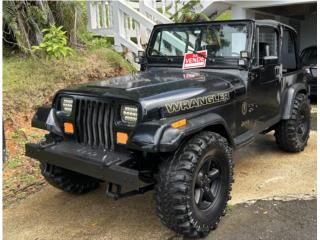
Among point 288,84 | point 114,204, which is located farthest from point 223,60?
point 114,204

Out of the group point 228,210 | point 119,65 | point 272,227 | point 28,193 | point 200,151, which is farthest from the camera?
point 119,65

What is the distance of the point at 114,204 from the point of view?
12.6ft

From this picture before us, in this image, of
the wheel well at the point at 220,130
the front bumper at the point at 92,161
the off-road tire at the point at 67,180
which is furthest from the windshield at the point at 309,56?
the front bumper at the point at 92,161

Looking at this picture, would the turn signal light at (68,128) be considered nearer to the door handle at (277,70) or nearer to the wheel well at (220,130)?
the wheel well at (220,130)

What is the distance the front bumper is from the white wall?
13526 mm

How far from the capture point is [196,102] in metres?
3.35

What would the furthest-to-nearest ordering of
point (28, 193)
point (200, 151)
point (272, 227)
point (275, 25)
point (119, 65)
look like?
1. point (119, 65)
2. point (275, 25)
3. point (28, 193)
4. point (272, 227)
5. point (200, 151)

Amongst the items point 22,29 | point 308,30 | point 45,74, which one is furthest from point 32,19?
point 308,30

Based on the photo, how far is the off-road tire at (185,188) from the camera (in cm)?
287

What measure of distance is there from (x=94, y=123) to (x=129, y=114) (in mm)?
380

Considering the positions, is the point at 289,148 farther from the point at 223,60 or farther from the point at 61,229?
the point at 61,229

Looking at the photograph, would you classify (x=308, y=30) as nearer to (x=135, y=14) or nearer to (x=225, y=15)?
(x=225, y=15)

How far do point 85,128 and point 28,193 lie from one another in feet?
4.38

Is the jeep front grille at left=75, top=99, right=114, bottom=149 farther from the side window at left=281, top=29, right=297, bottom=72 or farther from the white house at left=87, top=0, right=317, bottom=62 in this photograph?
the white house at left=87, top=0, right=317, bottom=62
